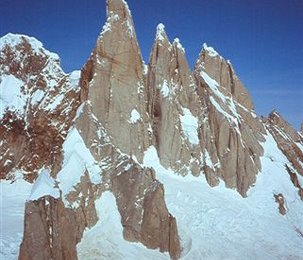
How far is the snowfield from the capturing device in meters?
49.4

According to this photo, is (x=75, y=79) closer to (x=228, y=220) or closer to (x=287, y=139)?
(x=228, y=220)

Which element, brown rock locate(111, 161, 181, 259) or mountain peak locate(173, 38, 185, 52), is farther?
mountain peak locate(173, 38, 185, 52)

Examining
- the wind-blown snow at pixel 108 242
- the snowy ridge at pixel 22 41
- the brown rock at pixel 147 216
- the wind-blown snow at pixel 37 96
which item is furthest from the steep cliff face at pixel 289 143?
the snowy ridge at pixel 22 41

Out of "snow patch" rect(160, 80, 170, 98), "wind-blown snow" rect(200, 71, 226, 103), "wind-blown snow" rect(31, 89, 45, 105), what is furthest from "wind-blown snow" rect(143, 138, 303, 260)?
"wind-blown snow" rect(31, 89, 45, 105)

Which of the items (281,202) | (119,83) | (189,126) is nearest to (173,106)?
(189,126)

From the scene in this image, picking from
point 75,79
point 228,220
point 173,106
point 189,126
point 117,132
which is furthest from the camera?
point 189,126

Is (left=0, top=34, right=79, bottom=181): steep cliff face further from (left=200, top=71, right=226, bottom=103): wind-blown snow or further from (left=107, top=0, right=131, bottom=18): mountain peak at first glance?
→ (left=200, top=71, right=226, bottom=103): wind-blown snow

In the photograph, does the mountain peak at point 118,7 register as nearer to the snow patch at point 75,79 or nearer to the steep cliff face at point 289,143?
the snow patch at point 75,79

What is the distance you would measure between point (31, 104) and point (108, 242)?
20.9 m

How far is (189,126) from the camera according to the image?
67375 millimetres

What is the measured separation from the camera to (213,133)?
7056cm

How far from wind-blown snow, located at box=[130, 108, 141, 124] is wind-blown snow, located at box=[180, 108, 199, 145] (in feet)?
26.8

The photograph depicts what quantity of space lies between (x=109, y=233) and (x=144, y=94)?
60.4 ft

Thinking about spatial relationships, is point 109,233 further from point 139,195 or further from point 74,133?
point 74,133
